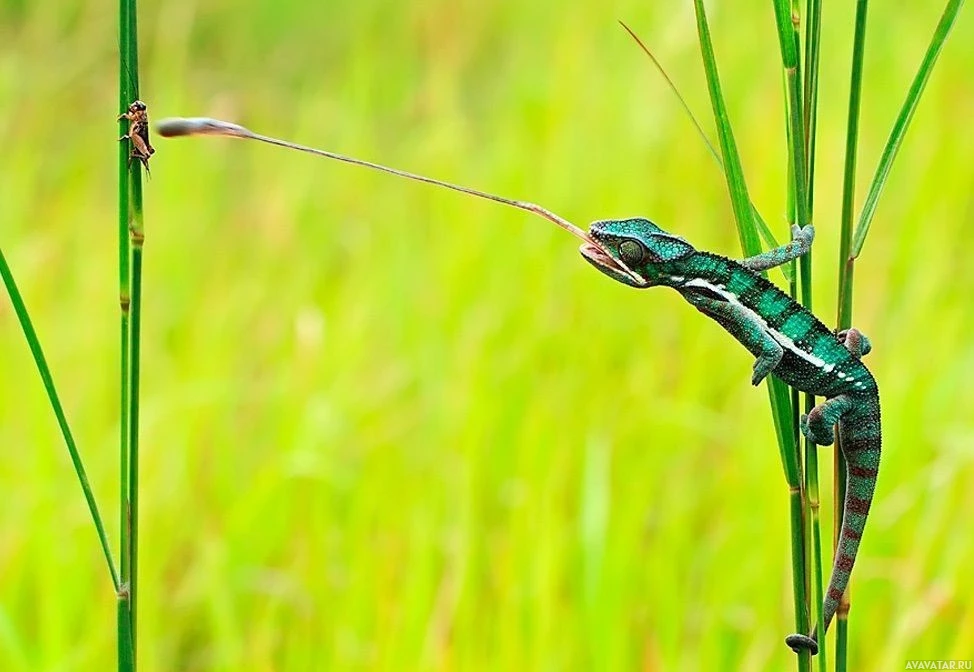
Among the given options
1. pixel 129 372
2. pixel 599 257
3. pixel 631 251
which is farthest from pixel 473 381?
pixel 129 372

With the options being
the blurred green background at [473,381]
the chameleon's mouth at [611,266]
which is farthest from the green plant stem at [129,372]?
the blurred green background at [473,381]

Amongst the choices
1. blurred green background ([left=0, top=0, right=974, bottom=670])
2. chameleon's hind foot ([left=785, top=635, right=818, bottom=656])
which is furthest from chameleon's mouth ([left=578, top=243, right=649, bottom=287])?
blurred green background ([left=0, top=0, right=974, bottom=670])

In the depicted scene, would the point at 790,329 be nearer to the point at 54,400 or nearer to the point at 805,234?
the point at 805,234

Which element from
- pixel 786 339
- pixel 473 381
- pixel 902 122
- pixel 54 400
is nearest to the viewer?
pixel 54 400

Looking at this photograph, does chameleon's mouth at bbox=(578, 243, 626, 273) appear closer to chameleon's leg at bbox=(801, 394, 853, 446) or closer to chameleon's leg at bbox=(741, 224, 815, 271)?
chameleon's leg at bbox=(741, 224, 815, 271)

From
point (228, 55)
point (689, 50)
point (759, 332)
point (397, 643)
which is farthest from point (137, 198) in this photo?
point (228, 55)

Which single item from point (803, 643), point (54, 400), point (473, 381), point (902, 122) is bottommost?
point (803, 643)
